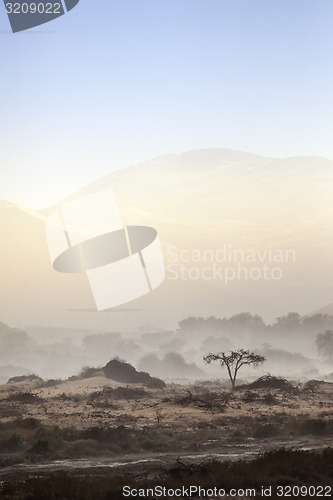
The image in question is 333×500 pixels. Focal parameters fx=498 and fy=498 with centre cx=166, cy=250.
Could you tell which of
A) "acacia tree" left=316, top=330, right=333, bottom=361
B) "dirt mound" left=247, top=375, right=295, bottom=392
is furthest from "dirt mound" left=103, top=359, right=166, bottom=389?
"acacia tree" left=316, top=330, right=333, bottom=361

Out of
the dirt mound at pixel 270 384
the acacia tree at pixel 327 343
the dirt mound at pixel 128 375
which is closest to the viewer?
the dirt mound at pixel 270 384

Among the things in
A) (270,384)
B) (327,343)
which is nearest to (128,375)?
(270,384)

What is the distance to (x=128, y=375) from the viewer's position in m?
61.5

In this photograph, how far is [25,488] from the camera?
14.5m

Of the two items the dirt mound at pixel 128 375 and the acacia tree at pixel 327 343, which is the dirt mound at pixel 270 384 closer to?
the dirt mound at pixel 128 375

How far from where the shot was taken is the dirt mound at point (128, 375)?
58.2 meters

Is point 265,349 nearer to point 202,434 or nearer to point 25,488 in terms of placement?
point 202,434

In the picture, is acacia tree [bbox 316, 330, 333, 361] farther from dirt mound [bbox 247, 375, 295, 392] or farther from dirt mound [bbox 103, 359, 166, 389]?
dirt mound [bbox 247, 375, 295, 392]

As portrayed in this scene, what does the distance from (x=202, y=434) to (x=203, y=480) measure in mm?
9659

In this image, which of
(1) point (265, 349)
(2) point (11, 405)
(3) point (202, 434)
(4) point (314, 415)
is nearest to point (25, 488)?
(3) point (202, 434)

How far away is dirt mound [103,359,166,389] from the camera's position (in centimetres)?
5825

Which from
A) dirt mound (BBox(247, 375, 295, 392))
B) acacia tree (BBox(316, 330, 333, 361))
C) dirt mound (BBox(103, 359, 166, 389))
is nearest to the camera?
dirt mound (BBox(247, 375, 295, 392))

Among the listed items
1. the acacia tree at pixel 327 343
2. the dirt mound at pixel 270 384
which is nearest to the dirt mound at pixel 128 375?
the dirt mound at pixel 270 384

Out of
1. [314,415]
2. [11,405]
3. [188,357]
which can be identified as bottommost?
[188,357]
